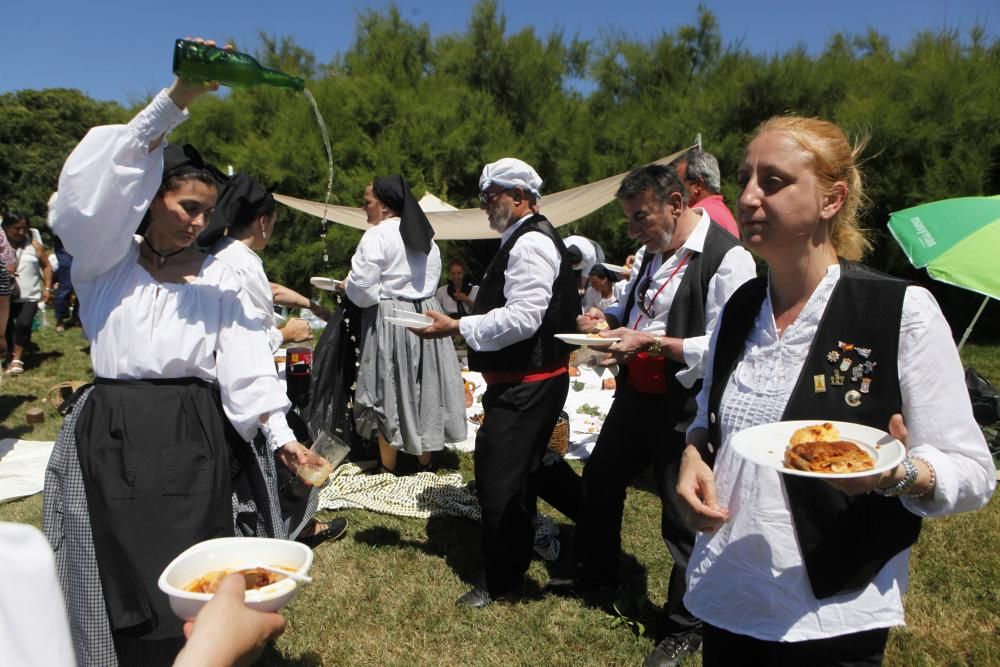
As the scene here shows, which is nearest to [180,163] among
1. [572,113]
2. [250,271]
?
[250,271]

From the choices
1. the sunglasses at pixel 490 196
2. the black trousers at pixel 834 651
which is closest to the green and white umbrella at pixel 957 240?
the sunglasses at pixel 490 196

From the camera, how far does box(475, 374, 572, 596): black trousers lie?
302 centimetres

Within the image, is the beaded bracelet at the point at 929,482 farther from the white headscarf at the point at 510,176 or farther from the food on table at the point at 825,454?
the white headscarf at the point at 510,176

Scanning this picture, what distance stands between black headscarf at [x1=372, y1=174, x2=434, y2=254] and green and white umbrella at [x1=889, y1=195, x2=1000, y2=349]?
329 centimetres

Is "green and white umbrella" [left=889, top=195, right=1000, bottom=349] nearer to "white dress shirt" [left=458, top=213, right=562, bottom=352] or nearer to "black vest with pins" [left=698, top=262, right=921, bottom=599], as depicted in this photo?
"white dress shirt" [left=458, top=213, right=562, bottom=352]

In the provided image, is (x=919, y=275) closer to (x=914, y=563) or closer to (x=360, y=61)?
(x=914, y=563)

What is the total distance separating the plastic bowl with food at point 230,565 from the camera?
3.83 feet

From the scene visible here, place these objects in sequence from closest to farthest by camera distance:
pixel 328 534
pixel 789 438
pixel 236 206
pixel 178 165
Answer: pixel 789 438 → pixel 178 165 → pixel 236 206 → pixel 328 534

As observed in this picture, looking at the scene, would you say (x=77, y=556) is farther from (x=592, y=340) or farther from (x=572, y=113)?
(x=572, y=113)

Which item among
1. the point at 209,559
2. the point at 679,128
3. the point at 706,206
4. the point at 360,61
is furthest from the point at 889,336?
the point at 360,61

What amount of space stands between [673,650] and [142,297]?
220 cm

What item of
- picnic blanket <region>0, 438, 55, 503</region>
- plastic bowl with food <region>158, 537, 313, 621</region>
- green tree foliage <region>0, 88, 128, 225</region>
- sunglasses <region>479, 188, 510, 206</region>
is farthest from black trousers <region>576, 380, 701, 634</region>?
green tree foliage <region>0, 88, 128, 225</region>

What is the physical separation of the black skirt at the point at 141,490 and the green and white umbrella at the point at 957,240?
446 centimetres

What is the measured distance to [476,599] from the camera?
3.14 meters
